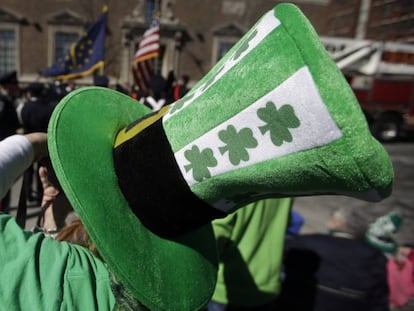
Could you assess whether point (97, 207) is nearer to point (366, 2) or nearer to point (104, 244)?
point (104, 244)

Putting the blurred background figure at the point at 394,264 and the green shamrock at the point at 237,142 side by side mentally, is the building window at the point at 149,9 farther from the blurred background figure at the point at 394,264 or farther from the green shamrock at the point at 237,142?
the green shamrock at the point at 237,142

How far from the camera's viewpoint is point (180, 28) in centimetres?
1898

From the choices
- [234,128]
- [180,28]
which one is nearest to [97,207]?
[234,128]

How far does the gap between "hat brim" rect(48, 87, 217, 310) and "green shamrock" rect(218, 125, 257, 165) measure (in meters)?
0.19

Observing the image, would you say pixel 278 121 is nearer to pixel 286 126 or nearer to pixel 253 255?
pixel 286 126

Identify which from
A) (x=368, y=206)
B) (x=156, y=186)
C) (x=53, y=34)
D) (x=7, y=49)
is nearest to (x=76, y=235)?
(x=156, y=186)

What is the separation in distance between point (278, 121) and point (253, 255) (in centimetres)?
135

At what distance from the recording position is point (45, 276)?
2.62 ft

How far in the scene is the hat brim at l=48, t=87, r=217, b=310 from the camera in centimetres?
74

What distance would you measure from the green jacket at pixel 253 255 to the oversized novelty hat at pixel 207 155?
2.70ft

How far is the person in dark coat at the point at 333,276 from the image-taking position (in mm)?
2344

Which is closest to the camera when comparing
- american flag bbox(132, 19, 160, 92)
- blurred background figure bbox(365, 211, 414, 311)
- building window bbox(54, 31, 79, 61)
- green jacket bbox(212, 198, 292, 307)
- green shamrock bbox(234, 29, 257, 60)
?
green shamrock bbox(234, 29, 257, 60)

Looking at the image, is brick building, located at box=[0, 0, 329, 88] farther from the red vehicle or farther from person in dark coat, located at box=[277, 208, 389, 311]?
person in dark coat, located at box=[277, 208, 389, 311]

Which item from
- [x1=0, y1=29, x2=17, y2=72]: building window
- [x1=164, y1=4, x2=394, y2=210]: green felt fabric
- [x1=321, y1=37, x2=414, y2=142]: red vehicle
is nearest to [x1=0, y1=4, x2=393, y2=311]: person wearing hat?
[x1=164, y1=4, x2=394, y2=210]: green felt fabric
